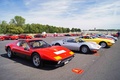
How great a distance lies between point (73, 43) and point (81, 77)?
17.7ft

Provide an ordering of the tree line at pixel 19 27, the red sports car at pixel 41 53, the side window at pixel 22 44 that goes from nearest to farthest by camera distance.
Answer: the red sports car at pixel 41 53 < the side window at pixel 22 44 < the tree line at pixel 19 27

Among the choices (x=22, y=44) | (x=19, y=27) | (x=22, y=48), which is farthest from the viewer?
(x=19, y=27)

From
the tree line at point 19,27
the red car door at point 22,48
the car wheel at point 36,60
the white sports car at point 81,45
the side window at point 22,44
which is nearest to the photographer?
the car wheel at point 36,60

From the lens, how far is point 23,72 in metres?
5.06

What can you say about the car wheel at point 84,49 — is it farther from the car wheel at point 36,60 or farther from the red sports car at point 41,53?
the car wheel at point 36,60

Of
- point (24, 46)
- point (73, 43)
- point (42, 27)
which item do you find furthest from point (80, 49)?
point (42, 27)

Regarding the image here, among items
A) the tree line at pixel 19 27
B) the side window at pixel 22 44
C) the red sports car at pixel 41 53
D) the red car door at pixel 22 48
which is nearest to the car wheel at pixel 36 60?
the red sports car at pixel 41 53

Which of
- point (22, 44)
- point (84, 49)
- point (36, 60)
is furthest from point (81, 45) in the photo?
point (36, 60)

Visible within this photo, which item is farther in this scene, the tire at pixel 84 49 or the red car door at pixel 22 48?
the tire at pixel 84 49

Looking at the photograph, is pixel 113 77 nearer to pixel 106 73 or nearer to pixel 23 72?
pixel 106 73

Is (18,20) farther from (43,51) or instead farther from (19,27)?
(43,51)

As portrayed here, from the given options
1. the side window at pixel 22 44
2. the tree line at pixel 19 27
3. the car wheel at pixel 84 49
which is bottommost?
the car wheel at pixel 84 49

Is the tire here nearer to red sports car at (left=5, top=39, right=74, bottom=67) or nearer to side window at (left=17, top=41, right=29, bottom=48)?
red sports car at (left=5, top=39, right=74, bottom=67)

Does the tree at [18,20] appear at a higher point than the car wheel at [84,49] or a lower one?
higher
